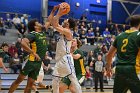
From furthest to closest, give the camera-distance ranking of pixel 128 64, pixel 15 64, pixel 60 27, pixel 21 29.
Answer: pixel 21 29, pixel 15 64, pixel 60 27, pixel 128 64

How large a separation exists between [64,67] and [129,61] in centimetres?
224

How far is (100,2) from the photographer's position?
105ft

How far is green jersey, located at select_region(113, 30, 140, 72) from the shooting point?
5922 millimetres

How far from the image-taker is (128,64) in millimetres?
5926

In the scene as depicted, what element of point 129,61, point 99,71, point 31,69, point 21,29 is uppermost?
point 21,29

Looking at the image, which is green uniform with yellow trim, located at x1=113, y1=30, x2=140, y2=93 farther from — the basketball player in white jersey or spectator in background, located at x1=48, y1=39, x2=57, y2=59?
spectator in background, located at x1=48, y1=39, x2=57, y2=59

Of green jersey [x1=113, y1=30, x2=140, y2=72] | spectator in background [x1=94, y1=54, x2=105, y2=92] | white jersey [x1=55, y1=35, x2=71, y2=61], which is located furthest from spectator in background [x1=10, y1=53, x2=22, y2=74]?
green jersey [x1=113, y1=30, x2=140, y2=72]

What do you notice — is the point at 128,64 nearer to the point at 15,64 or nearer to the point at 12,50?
the point at 15,64

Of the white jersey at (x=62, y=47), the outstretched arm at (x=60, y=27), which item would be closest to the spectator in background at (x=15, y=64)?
the white jersey at (x=62, y=47)

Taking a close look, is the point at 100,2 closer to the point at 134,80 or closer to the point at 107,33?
the point at 107,33

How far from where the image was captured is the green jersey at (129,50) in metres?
5.92

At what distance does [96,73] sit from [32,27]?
885cm

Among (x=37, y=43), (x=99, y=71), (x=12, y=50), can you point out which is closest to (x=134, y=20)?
(x=37, y=43)

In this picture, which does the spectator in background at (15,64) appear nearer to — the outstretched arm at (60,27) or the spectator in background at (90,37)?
the spectator in background at (90,37)
